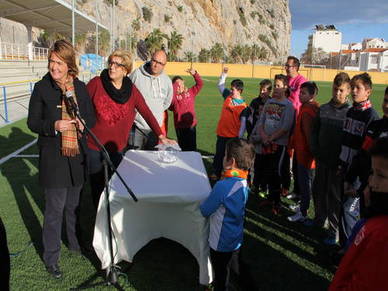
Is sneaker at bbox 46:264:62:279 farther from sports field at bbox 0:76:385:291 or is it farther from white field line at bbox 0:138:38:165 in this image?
white field line at bbox 0:138:38:165

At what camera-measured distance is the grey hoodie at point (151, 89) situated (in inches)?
177

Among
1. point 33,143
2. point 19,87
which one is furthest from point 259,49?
point 33,143

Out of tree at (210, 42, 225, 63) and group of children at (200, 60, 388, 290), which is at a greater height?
tree at (210, 42, 225, 63)

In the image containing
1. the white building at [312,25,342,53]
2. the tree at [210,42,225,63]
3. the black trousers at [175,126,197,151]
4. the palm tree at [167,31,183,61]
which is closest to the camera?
the black trousers at [175,126,197,151]

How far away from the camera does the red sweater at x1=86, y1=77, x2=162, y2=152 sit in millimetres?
3383

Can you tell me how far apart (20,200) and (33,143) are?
370 cm

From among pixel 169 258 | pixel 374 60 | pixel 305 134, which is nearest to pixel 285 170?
pixel 305 134

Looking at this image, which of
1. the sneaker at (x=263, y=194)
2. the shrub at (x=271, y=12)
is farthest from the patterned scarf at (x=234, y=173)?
the shrub at (x=271, y=12)

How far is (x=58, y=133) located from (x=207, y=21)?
88.1 m

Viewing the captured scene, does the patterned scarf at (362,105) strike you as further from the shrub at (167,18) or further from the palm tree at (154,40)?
the shrub at (167,18)

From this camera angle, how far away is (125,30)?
2749 inches

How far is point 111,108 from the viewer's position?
3.42m

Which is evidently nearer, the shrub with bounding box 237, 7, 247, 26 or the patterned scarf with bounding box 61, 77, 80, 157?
the patterned scarf with bounding box 61, 77, 80, 157

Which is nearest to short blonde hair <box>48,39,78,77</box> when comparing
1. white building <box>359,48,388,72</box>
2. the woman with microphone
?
the woman with microphone
